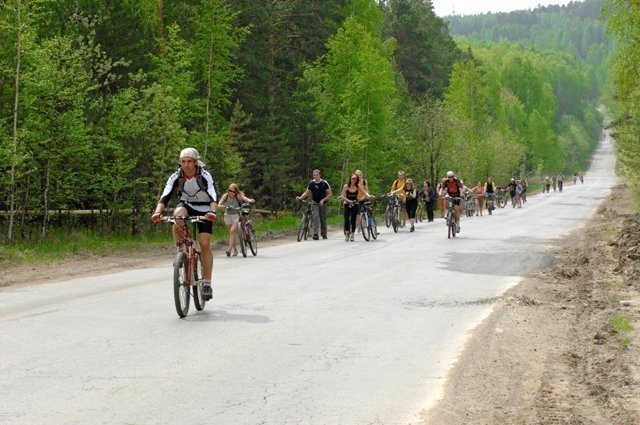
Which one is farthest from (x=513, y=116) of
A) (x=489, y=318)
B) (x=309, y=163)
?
(x=489, y=318)

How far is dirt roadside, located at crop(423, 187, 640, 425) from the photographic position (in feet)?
21.1

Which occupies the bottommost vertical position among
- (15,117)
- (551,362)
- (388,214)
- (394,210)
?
(551,362)

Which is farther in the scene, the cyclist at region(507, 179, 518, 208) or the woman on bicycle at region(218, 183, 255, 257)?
the cyclist at region(507, 179, 518, 208)

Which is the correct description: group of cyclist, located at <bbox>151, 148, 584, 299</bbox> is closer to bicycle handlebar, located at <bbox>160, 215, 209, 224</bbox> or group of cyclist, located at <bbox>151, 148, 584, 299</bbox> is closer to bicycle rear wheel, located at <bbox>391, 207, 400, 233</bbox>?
bicycle handlebar, located at <bbox>160, 215, 209, 224</bbox>

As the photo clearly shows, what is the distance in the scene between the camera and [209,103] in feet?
117

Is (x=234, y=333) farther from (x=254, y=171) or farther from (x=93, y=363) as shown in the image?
(x=254, y=171)

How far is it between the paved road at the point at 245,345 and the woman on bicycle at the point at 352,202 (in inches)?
356

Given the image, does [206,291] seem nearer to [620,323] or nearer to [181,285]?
[181,285]

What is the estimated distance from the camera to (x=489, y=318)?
36.0ft

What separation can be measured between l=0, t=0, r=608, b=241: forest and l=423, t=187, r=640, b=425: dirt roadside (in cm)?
1323

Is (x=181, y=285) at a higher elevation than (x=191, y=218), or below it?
below

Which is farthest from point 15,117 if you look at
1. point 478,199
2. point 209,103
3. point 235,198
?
point 478,199

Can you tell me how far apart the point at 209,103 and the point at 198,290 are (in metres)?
25.1

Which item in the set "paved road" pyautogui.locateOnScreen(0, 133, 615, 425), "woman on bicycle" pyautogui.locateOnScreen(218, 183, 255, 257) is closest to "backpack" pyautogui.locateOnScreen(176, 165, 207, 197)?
"paved road" pyautogui.locateOnScreen(0, 133, 615, 425)
